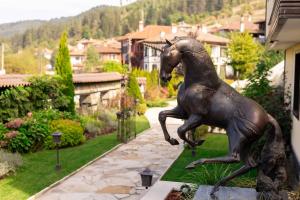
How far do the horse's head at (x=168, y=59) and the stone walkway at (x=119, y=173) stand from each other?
4.54 m

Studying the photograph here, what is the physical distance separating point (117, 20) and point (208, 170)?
13897cm

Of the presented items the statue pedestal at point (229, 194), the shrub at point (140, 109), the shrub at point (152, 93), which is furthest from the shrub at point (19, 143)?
the shrub at point (152, 93)

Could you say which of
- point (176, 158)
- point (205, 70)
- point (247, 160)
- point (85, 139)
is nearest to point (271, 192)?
point (247, 160)

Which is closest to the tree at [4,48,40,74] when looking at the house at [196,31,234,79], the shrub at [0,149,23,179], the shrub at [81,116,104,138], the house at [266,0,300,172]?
the house at [196,31,234,79]

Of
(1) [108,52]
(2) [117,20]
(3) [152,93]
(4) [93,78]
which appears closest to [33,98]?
(4) [93,78]

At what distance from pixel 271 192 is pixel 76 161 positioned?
7.88 metres

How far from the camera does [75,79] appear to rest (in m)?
19.8

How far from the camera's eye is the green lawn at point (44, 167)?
31.0ft

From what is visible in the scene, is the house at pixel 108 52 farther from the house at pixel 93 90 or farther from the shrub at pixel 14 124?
the shrub at pixel 14 124

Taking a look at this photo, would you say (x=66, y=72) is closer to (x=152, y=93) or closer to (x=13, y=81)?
(x=13, y=81)

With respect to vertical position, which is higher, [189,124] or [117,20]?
[117,20]

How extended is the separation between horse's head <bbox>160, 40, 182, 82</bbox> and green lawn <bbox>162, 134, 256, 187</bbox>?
295cm

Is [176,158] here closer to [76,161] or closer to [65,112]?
[76,161]

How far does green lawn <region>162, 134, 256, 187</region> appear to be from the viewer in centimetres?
764
